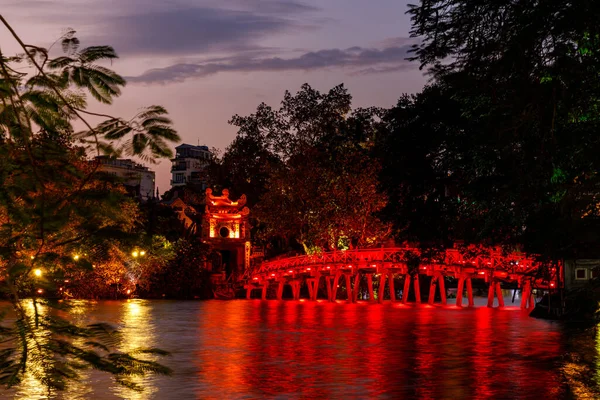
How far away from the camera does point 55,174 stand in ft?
25.5

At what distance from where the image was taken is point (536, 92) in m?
13.4

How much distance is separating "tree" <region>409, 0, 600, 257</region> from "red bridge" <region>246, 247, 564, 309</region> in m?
19.8

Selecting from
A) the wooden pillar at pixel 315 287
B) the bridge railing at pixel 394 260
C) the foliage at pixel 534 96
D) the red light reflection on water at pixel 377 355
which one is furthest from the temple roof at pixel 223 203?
the foliage at pixel 534 96

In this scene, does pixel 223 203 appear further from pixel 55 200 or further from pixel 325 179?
pixel 55 200

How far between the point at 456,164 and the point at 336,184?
2861 centimetres

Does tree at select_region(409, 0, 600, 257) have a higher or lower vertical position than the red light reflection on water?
higher

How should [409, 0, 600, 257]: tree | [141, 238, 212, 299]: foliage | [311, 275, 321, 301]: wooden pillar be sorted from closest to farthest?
[409, 0, 600, 257]: tree
[311, 275, 321, 301]: wooden pillar
[141, 238, 212, 299]: foliage

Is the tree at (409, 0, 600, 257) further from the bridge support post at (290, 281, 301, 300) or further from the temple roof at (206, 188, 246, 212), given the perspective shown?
the temple roof at (206, 188, 246, 212)

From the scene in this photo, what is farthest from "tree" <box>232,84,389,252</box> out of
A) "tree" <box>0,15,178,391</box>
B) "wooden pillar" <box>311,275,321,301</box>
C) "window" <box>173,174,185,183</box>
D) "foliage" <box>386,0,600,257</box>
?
"window" <box>173,174,185,183</box>

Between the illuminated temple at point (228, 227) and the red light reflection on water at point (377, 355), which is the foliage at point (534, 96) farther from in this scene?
the illuminated temple at point (228, 227)

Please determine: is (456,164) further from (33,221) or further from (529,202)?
(33,221)

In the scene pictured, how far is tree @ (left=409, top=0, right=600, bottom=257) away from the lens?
12.7 metres

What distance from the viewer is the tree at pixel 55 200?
23.9 ft

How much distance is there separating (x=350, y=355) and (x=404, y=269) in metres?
21.8
